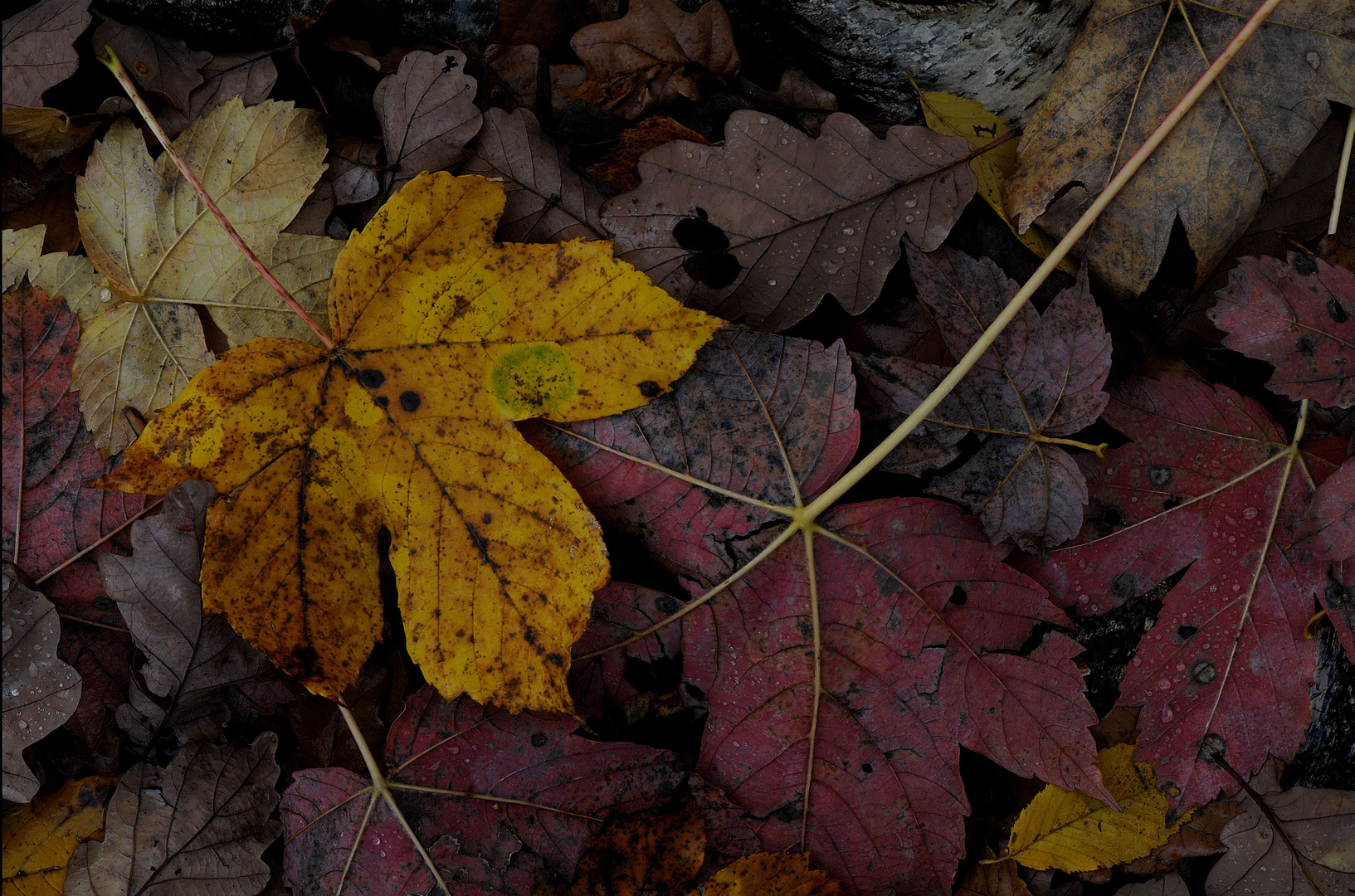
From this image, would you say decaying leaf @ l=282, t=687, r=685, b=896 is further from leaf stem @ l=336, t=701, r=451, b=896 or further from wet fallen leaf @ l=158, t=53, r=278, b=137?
wet fallen leaf @ l=158, t=53, r=278, b=137

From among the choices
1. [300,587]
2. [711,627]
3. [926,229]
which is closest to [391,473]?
[300,587]

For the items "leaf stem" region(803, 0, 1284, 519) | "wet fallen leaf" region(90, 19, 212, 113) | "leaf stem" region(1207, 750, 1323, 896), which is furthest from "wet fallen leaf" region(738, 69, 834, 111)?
"leaf stem" region(1207, 750, 1323, 896)

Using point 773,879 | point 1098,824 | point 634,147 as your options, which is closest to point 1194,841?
point 1098,824

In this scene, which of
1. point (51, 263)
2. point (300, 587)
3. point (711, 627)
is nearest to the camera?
point (300, 587)

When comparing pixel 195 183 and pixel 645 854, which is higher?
pixel 195 183

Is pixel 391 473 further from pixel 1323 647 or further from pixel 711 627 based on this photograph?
pixel 1323 647

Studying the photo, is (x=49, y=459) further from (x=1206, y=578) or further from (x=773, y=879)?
(x=1206, y=578)
